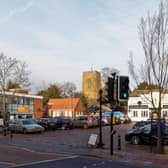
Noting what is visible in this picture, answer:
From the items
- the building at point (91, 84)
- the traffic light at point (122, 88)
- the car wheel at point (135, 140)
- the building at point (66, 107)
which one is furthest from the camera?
the building at point (91, 84)

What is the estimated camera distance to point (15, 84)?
50.3 m

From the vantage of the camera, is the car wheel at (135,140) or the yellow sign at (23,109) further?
the yellow sign at (23,109)

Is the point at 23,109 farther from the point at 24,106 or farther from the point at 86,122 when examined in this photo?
the point at 86,122

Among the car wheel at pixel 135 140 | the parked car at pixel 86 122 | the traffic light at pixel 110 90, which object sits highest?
the traffic light at pixel 110 90

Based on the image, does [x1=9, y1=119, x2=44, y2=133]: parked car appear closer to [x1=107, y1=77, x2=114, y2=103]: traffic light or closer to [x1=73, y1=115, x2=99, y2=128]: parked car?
[x1=73, y1=115, x2=99, y2=128]: parked car

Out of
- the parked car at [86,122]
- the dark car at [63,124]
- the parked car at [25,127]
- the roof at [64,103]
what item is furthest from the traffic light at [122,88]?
the roof at [64,103]

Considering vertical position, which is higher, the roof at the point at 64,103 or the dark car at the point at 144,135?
the roof at the point at 64,103

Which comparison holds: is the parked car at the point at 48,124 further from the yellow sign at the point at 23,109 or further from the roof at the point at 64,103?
the roof at the point at 64,103

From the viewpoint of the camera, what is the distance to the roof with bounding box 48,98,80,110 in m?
97.0

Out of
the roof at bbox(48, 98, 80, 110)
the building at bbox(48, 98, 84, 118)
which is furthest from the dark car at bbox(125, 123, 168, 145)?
the roof at bbox(48, 98, 80, 110)

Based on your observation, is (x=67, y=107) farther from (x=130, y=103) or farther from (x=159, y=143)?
(x=159, y=143)

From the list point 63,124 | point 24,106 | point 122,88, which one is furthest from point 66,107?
point 122,88

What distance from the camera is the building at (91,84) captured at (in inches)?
4065

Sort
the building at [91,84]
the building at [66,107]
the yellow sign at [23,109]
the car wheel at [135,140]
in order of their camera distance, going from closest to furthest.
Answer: the car wheel at [135,140], the yellow sign at [23,109], the building at [66,107], the building at [91,84]
